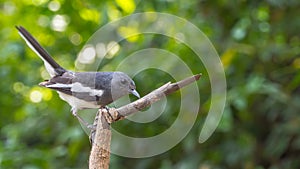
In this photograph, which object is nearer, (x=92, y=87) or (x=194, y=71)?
(x=92, y=87)

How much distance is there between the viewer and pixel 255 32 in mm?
2676

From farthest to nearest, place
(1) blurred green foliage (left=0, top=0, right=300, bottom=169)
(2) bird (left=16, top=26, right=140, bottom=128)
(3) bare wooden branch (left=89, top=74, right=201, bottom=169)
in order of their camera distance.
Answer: (1) blurred green foliage (left=0, top=0, right=300, bottom=169), (2) bird (left=16, top=26, right=140, bottom=128), (3) bare wooden branch (left=89, top=74, right=201, bottom=169)

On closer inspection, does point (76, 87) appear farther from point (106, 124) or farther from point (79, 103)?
point (106, 124)

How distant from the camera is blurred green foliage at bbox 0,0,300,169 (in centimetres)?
256

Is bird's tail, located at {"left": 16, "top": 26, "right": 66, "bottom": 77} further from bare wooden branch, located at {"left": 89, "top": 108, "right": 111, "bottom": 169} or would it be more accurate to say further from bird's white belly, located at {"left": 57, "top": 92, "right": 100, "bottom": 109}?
bare wooden branch, located at {"left": 89, "top": 108, "right": 111, "bottom": 169}

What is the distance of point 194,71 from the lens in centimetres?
252

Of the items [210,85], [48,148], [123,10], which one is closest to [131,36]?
[123,10]

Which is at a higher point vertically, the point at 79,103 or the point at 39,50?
the point at 39,50

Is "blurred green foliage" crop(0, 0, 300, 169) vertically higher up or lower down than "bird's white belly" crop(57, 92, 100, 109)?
higher up

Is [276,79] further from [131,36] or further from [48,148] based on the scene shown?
[48,148]

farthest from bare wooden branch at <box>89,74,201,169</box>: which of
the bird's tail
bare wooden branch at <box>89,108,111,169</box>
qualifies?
the bird's tail

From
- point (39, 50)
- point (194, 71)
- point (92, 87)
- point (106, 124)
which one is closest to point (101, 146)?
point (106, 124)

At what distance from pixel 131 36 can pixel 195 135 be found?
54 cm

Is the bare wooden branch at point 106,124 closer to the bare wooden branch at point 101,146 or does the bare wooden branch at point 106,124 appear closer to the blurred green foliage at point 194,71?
the bare wooden branch at point 101,146
